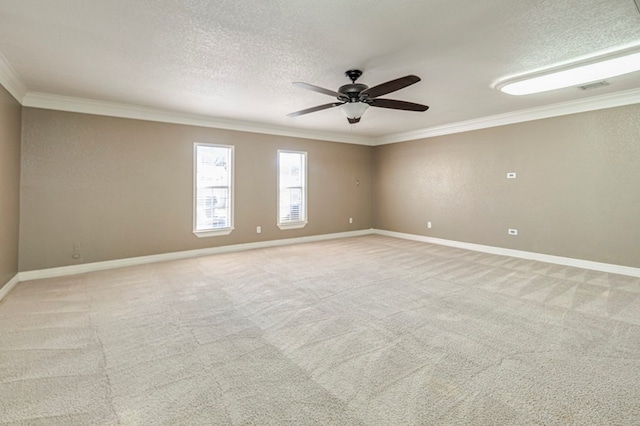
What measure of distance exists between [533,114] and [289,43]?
15.5ft

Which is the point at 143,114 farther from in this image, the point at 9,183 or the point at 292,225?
the point at 292,225

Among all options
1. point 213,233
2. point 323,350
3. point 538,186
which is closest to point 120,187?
point 213,233

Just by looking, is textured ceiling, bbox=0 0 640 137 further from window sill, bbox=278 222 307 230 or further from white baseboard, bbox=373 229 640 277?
window sill, bbox=278 222 307 230

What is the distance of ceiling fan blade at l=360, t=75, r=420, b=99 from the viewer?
2745 mm

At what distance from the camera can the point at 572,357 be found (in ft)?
7.41

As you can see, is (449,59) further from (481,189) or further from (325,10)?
(481,189)

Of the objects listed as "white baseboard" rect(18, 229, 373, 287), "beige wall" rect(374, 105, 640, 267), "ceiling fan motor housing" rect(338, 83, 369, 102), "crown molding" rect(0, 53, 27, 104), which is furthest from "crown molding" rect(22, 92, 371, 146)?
"ceiling fan motor housing" rect(338, 83, 369, 102)

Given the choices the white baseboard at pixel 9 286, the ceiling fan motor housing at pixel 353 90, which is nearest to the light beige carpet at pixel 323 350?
the white baseboard at pixel 9 286

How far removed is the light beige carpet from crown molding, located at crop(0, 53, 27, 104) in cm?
248

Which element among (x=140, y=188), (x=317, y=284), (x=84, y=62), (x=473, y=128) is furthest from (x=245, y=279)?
(x=473, y=128)

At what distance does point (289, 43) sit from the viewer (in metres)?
2.75

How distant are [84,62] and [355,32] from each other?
2.88m

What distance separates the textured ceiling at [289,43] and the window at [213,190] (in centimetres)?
154

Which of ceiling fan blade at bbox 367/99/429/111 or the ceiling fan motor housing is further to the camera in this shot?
ceiling fan blade at bbox 367/99/429/111
